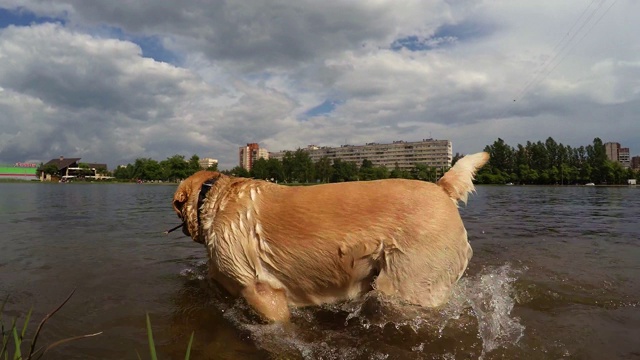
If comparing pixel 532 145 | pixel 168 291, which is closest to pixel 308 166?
pixel 532 145

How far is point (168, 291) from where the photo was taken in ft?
18.7

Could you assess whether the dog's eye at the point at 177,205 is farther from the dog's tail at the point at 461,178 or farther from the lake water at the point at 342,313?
the dog's tail at the point at 461,178

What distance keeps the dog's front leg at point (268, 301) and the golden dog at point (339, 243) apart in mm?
11

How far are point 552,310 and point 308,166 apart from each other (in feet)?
433

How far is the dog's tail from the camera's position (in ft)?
13.9

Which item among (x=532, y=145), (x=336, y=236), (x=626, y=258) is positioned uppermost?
(x=532, y=145)

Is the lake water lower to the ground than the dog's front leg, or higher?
lower

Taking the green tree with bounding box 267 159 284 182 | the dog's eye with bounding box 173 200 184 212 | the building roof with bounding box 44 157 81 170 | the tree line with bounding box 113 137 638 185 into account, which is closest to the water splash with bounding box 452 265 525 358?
the dog's eye with bounding box 173 200 184 212

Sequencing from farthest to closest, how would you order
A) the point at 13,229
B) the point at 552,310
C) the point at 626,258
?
1. the point at 13,229
2. the point at 626,258
3. the point at 552,310

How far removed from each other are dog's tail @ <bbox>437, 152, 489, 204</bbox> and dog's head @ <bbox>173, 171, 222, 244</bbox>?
117 inches

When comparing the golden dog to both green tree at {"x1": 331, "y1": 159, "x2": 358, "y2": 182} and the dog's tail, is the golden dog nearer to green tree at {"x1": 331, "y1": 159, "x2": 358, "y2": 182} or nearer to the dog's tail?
the dog's tail

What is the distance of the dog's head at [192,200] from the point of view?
460 centimetres

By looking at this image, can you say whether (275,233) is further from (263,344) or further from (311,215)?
(263,344)

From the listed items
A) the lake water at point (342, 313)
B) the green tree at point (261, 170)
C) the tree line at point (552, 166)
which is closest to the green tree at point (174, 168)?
the green tree at point (261, 170)
